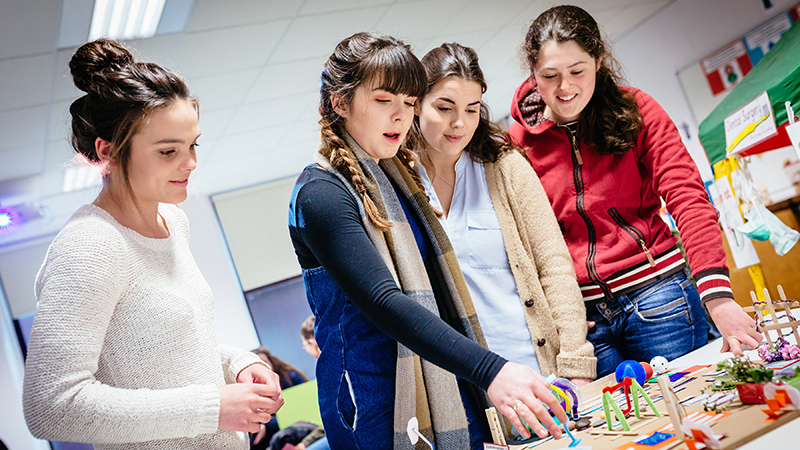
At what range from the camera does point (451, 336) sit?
870mm

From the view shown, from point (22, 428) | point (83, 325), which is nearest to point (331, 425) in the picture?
point (83, 325)

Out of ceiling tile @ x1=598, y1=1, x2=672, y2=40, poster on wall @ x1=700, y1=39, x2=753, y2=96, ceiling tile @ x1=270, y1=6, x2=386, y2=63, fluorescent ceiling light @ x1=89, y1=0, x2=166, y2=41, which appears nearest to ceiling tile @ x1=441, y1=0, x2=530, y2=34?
ceiling tile @ x1=270, y1=6, x2=386, y2=63

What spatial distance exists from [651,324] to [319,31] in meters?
3.12

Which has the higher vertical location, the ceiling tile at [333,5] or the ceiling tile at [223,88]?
the ceiling tile at [333,5]

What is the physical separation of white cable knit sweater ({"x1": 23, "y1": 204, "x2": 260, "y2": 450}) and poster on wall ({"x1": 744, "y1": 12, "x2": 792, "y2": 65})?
4.96m

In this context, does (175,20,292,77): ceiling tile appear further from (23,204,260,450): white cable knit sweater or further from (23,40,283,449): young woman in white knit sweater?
(23,204,260,450): white cable knit sweater

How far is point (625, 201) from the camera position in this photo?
4.92ft

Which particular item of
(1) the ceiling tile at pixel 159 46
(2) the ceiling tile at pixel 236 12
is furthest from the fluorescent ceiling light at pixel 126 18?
(2) the ceiling tile at pixel 236 12

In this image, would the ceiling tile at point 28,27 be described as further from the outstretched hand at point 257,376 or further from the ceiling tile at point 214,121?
the outstretched hand at point 257,376

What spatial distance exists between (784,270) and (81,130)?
4138 millimetres

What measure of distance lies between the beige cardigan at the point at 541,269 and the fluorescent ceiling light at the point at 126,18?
243cm

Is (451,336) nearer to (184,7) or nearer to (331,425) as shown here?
(331,425)

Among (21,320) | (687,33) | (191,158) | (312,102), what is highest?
(312,102)

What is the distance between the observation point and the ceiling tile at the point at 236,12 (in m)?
3.22
